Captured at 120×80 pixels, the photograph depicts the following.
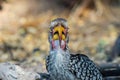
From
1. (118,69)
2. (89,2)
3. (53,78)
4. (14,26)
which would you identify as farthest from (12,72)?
(89,2)

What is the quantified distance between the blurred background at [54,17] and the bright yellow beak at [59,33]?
15.5 feet

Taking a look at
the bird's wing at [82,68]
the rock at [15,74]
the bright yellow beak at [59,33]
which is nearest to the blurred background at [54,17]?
the rock at [15,74]

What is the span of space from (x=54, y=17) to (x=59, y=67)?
6662mm

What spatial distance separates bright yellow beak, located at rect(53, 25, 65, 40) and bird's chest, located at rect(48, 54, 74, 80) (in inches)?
5.9

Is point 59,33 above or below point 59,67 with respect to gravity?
above

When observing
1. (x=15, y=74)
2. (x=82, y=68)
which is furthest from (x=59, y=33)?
(x=15, y=74)

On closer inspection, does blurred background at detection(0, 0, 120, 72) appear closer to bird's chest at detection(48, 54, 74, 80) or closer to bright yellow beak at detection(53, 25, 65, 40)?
bird's chest at detection(48, 54, 74, 80)

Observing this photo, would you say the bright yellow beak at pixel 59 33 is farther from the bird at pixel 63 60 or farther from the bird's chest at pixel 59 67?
the bird's chest at pixel 59 67

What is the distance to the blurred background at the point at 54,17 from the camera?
9.18 metres

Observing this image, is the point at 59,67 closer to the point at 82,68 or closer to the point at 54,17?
the point at 82,68

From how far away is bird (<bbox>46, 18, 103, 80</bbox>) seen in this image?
156 inches

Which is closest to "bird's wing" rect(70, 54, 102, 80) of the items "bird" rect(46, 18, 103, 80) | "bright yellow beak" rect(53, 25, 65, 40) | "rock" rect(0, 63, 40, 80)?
"bird" rect(46, 18, 103, 80)

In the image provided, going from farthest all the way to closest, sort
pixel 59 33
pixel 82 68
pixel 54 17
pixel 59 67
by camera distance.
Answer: pixel 54 17
pixel 82 68
pixel 59 67
pixel 59 33

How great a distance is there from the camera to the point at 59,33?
12.9 ft
